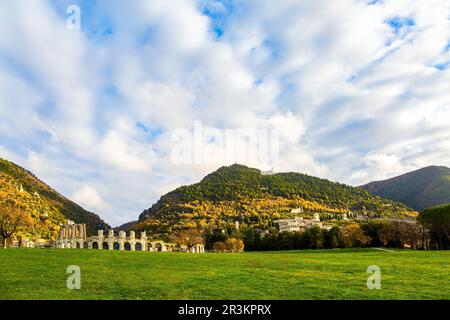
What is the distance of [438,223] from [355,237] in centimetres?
1807

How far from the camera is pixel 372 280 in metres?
24.6

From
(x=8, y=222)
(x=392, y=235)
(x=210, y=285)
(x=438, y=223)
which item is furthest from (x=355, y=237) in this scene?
(x=210, y=285)

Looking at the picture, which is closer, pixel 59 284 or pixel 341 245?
pixel 59 284

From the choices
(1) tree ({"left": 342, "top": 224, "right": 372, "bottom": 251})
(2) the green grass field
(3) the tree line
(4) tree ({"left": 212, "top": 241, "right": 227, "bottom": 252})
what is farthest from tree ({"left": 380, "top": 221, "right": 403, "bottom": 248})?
(2) the green grass field

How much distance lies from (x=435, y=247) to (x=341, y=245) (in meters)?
23.1

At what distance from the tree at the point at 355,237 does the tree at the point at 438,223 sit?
537 inches

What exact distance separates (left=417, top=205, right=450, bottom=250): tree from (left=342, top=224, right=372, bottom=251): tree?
44.7 feet

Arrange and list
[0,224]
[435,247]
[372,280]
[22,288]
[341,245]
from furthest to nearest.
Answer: [341,245] → [435,247] → [0,224] → [372,280] → [22,288]

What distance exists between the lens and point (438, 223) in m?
87.9

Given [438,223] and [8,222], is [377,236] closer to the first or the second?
[438,223]

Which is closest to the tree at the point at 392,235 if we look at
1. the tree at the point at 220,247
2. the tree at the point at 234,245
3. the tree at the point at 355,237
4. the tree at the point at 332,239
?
the tree at the point at 355,237
